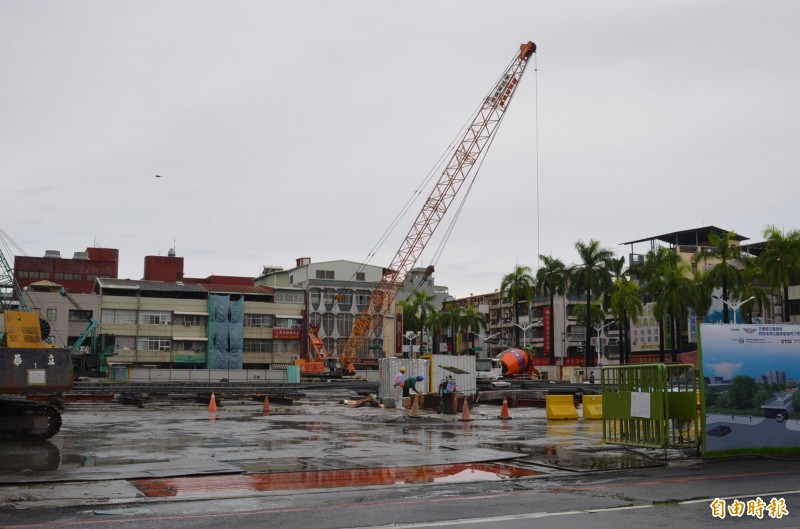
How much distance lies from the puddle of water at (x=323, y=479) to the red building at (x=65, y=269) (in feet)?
443

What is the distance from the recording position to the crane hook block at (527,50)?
8800 cm

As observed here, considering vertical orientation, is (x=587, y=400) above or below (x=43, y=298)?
below

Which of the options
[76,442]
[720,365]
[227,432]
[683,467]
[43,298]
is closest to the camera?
[683,467]

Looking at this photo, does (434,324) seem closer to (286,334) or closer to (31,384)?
(286,334)

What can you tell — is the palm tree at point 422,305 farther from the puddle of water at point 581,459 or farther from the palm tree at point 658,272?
the puddle of water at point 581,459

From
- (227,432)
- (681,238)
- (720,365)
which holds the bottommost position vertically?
(227,432)

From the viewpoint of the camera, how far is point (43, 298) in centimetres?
10169

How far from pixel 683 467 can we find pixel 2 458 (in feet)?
50.7

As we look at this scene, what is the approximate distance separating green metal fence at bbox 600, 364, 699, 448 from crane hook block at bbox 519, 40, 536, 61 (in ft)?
239

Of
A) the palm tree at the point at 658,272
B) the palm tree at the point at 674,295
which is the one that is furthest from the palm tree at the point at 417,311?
the palm tree at the point at 674,295

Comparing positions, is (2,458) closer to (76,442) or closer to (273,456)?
(76,442)

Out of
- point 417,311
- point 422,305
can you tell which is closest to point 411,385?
point 422,305

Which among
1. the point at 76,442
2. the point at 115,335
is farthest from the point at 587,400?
the point at 115,335

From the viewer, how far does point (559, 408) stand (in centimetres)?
3350
